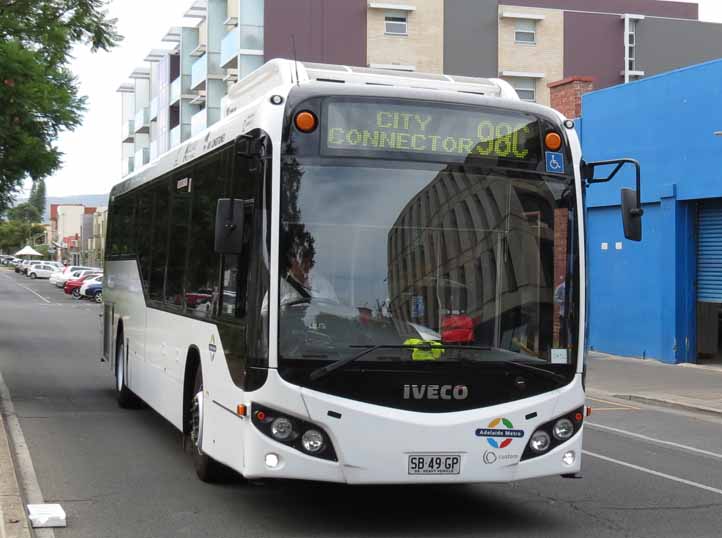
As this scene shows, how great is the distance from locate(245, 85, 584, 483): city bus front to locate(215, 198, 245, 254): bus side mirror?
281 mm

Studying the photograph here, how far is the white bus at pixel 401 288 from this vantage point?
7.20 m

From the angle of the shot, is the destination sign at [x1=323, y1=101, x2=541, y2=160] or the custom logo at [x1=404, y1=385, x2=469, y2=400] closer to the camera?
the custom logo at [x1=404, y1=385, x2=469, y2=400]

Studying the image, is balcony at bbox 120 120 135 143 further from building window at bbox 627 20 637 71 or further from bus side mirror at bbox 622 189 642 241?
bus side mirror at bbox 622 189 642 241

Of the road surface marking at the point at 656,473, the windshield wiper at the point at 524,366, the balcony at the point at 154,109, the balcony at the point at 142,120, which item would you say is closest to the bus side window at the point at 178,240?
the windshield wiper at the point at 524,366

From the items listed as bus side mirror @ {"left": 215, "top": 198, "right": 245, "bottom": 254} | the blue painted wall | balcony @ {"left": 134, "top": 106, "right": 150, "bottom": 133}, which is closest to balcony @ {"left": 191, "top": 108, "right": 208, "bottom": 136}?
balcony @ {"left": 134, "top": 106, "right": 150, "bottom": 133}

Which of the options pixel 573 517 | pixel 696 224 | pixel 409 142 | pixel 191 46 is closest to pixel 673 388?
pixel 696 224

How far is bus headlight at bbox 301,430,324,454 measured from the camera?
7.14 m

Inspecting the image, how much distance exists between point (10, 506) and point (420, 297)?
322 cm

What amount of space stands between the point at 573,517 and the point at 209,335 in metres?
3.12

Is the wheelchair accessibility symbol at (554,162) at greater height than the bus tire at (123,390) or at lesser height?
greater

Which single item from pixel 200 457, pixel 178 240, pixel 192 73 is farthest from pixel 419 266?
pixel 192 73

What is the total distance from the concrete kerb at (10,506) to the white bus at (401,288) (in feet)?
4.76

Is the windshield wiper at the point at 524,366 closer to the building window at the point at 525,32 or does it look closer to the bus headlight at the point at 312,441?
the bus headlight at the point at 312,441

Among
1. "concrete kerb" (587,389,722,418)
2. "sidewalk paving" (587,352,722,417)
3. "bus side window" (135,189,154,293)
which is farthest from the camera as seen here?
"sidewalk paving" (587,352,722,417)
